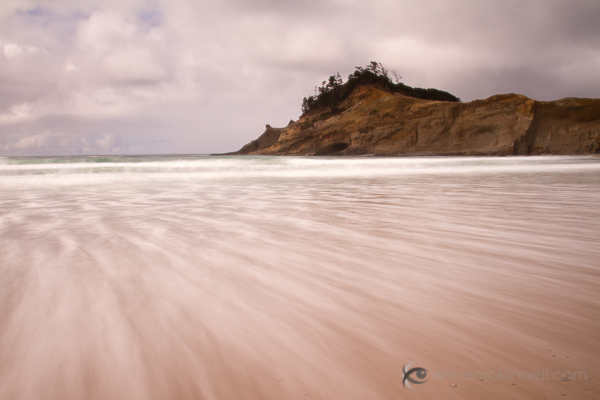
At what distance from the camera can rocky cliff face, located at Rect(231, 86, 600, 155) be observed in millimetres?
24125

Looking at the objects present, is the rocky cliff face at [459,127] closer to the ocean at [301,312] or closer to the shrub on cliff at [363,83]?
the shrub on cliff at [363,83]

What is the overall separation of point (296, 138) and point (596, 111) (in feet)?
85.3

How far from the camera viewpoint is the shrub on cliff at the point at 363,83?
36.8 metres

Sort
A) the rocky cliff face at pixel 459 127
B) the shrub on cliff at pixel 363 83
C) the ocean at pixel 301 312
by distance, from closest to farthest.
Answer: the ocean at pixel 301 312
the rocky cliff face at pixel 459 127
the shrub on cliff at pixel 363 83

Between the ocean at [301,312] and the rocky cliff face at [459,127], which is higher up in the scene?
the rocky cliff face at [459,127]

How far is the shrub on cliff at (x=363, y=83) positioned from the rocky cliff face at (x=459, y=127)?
119 inches

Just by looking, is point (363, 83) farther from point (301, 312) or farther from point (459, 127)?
point (301, 312)

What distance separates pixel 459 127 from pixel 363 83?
544 inches

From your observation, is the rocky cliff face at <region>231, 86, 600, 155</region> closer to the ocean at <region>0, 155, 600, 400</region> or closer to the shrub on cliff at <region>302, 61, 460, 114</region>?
the shrub on cliff at <region>302, 61, 460, 114</region>

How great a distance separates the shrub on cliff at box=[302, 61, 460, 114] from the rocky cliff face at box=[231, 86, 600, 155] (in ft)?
9.93

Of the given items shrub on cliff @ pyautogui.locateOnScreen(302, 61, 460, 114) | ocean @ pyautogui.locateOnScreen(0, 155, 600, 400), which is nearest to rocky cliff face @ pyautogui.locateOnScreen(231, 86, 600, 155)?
shrub on cliff @ pyautogui.locateOnScreen(302, 61, 460, 114)

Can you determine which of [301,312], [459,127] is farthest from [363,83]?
[301,312]

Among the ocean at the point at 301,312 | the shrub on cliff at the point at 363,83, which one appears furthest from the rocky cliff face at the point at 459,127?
the ocean at the point at 301,312

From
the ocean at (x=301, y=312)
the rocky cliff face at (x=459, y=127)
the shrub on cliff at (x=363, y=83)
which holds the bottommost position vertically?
the ocean at (x=301, y=312)
